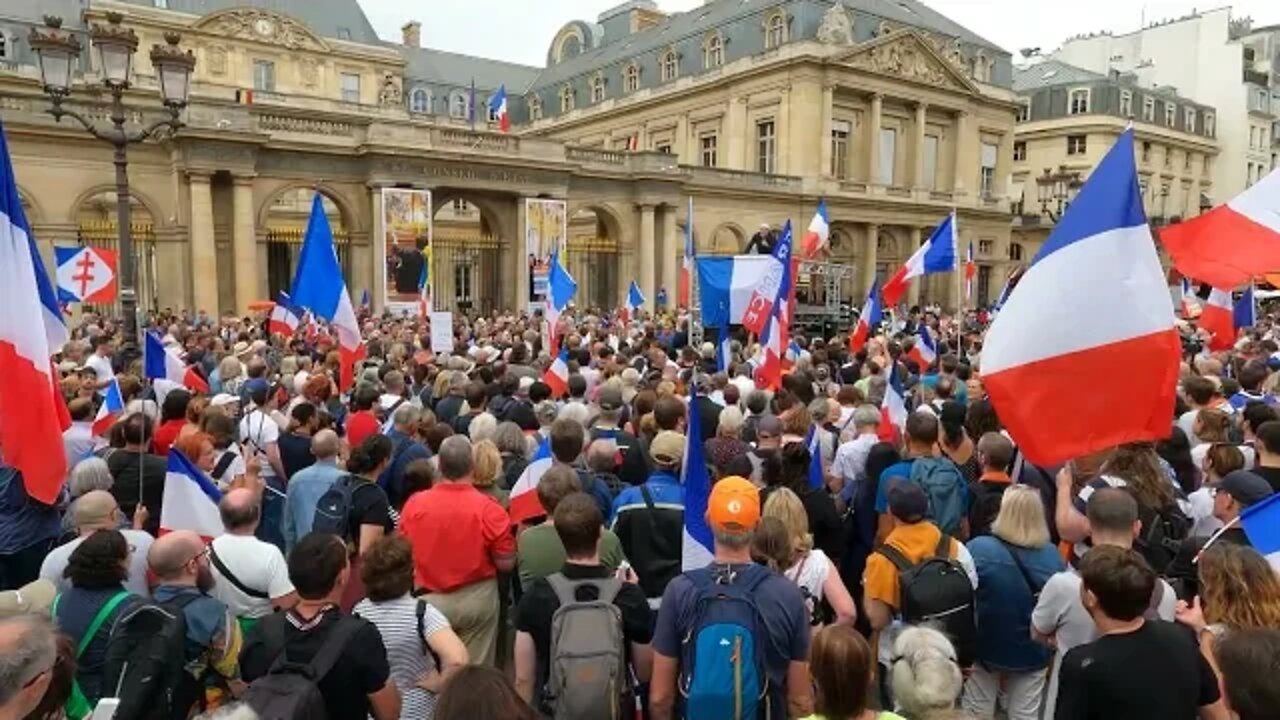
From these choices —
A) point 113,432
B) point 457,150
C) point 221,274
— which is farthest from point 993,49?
point 113,432

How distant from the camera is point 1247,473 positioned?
175 inches

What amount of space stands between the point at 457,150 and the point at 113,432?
22.3 meters

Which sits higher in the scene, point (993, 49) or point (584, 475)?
point (993, 49)

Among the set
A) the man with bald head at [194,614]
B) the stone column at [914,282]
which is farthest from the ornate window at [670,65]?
the man with bald head at [194,614]

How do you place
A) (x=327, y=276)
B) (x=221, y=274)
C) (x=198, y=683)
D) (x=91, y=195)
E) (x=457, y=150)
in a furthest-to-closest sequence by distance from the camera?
(x=457, y=150) → (x=221, y=274) → (x=91, y=195) → (x=327, y=276) → (x=198, y=683)

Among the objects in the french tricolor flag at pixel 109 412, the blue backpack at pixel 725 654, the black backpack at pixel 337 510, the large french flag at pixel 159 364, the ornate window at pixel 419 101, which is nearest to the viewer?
the blue backpack at pixel 725 654

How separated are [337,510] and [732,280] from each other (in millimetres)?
7247

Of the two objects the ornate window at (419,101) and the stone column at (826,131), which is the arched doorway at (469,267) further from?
the ornate window at (419,101)

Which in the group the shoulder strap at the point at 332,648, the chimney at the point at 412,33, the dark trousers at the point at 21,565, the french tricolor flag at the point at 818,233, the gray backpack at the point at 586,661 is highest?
the chimney at the point at 412,33

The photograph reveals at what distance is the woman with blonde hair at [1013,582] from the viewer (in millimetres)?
3953

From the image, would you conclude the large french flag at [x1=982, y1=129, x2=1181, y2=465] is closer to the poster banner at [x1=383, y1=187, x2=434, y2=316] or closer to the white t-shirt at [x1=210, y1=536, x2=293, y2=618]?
the white t-shirt at [x1=210, y1=536, x2=293, y2=618]

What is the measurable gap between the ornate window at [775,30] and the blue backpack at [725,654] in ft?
127

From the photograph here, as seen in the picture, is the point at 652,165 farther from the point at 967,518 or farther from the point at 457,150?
the point at 967,518

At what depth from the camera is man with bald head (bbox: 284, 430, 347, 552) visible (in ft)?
17.3
